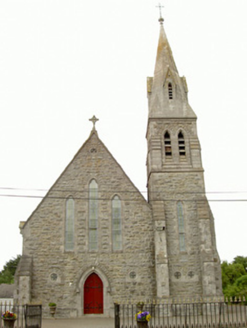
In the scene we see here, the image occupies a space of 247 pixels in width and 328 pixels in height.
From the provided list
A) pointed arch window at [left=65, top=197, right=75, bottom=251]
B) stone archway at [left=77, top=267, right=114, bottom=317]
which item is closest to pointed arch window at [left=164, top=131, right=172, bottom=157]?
pointed arch window at [left=65, top=197, right=75, bottom=251]

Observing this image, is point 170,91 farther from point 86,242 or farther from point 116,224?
point 86,242

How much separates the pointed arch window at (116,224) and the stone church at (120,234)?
0.06 m

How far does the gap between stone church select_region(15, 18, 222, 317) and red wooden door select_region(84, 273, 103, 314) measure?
55mm

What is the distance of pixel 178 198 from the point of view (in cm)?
2484

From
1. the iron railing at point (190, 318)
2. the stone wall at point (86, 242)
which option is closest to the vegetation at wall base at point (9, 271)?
the stone wall at point (86, 242)

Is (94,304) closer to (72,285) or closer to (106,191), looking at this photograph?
(72,285)

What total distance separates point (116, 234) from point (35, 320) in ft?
30.0

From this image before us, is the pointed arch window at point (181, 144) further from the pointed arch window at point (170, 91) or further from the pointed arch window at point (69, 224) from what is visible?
the pointed arch window at point (69, 224)

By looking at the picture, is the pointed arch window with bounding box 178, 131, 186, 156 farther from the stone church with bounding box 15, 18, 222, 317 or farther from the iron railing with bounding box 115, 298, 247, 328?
the iron railing with bounding box 115, 298, 247, 328

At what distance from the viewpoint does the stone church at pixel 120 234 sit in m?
22.7

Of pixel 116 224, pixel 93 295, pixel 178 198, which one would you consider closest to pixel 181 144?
pixel 178 198

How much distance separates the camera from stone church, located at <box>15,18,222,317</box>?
74.5 ft

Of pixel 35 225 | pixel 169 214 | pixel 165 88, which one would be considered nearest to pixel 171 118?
pixel 165 88

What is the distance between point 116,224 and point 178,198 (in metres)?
4.29
